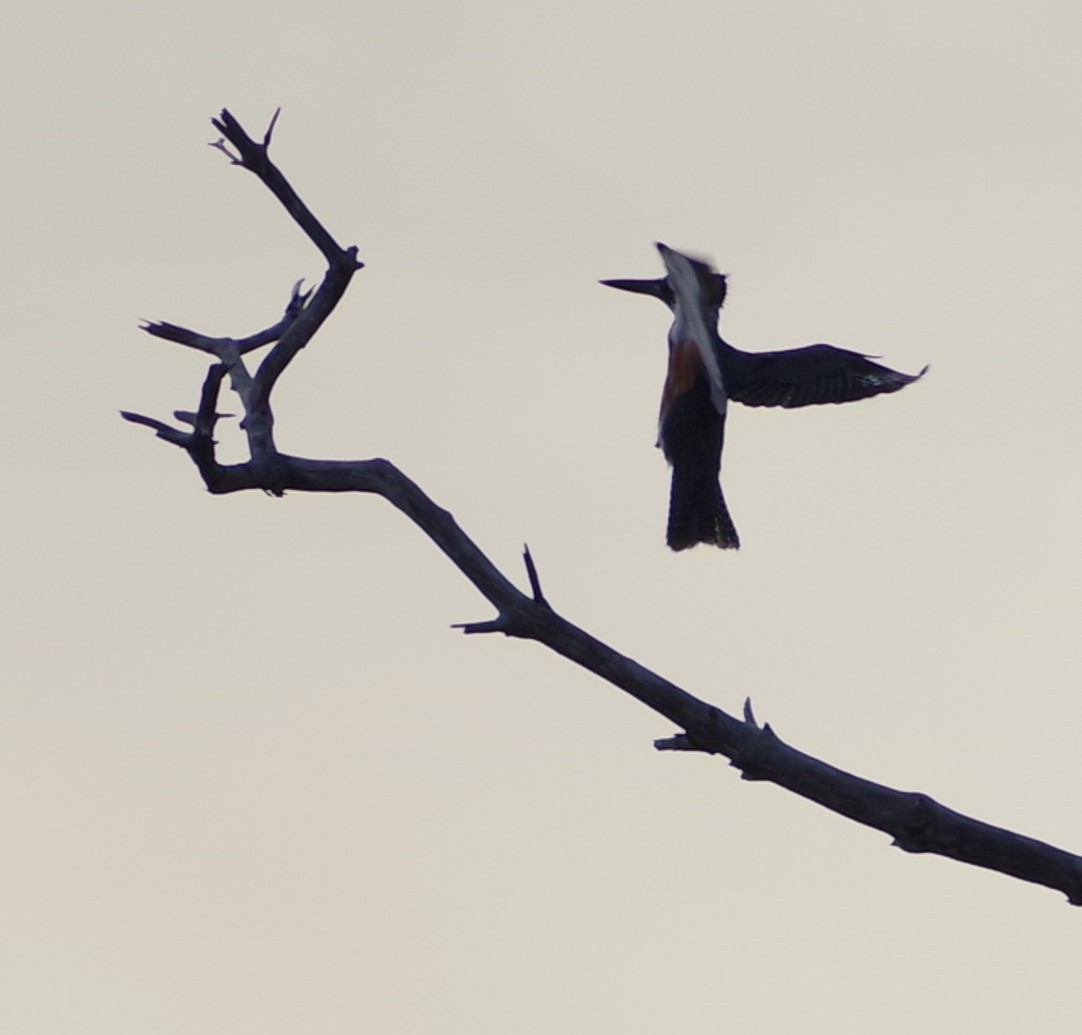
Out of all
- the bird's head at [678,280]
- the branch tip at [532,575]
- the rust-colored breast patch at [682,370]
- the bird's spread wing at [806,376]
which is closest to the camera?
the branch tip at [532,575]

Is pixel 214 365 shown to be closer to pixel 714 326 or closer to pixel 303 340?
pixel 303 340

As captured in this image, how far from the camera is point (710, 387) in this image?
9.48 m

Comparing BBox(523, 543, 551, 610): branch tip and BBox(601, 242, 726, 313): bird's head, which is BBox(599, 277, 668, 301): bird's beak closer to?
BBox(601, 242, 726, 313): bird's head

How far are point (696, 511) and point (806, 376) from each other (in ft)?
3.29

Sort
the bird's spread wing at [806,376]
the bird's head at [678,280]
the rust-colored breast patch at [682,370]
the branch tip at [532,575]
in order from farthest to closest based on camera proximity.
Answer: the bird's head at [678,280], the rust-colored breast patch at [682,370], the bird's spread wing at [806,376], the branch tip at [532,575]

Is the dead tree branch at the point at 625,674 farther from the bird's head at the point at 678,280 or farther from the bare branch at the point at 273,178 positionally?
the bird's head at the point at 678,280

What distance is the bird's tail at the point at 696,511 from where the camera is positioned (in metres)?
9.25

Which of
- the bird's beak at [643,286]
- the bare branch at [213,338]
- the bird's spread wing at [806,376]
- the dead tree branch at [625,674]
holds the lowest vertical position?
the dead tree branch at [625,674]

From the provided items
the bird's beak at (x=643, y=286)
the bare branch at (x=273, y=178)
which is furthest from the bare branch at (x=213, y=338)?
the bird's beak at (x=643, y=286)

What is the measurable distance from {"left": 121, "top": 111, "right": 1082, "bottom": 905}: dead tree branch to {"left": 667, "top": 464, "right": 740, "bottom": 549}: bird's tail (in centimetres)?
263

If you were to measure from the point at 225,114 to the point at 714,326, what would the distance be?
380 centimetres

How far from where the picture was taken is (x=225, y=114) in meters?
6.88

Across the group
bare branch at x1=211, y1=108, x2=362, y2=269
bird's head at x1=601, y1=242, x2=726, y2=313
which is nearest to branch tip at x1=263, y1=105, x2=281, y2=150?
bare branch at x1=211, y1=108, x2=362, y2=269

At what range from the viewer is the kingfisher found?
9.27 m
